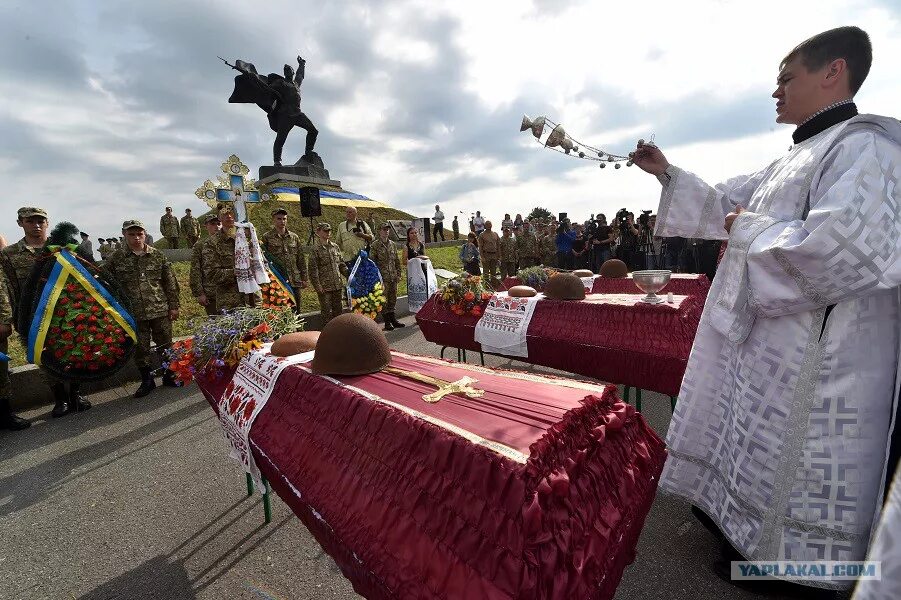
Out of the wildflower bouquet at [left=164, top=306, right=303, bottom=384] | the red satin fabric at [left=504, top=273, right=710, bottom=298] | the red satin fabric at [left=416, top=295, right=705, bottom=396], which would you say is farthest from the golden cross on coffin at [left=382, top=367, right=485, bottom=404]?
the red satin fabric at [left=504, top=273, right=710, bottom=298]

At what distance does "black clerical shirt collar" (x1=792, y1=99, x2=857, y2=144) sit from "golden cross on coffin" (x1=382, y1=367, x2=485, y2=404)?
1.95 m

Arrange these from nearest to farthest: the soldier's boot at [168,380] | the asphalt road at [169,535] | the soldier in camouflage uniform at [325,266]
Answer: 1. the asphalt road at [169,535]
2. the soldier's boot at [168,380]
3. the soldier in camouflage uniform at [325,266]

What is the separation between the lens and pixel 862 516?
1.53 metres

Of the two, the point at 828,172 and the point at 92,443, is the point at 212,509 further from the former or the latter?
the point at 828,172

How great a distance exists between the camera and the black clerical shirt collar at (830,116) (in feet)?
5.77

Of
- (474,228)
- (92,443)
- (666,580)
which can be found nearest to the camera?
(666,580)

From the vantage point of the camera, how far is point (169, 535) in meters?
2.48

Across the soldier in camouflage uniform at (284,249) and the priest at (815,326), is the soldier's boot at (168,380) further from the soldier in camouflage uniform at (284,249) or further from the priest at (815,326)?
the priest at (815,326)

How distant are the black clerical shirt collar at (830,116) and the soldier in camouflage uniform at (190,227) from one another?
18.2 m

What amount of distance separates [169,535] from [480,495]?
2.45 metres

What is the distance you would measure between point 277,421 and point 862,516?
2.55m

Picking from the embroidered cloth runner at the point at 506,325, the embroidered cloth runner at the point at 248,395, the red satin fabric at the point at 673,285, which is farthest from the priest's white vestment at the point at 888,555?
the red satin fabric at the point at 673,285

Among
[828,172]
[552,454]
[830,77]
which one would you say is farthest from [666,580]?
[830,77]

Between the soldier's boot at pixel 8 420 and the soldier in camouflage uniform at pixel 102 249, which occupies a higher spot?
the soldier in camouflage uniform at pixel 102 249
